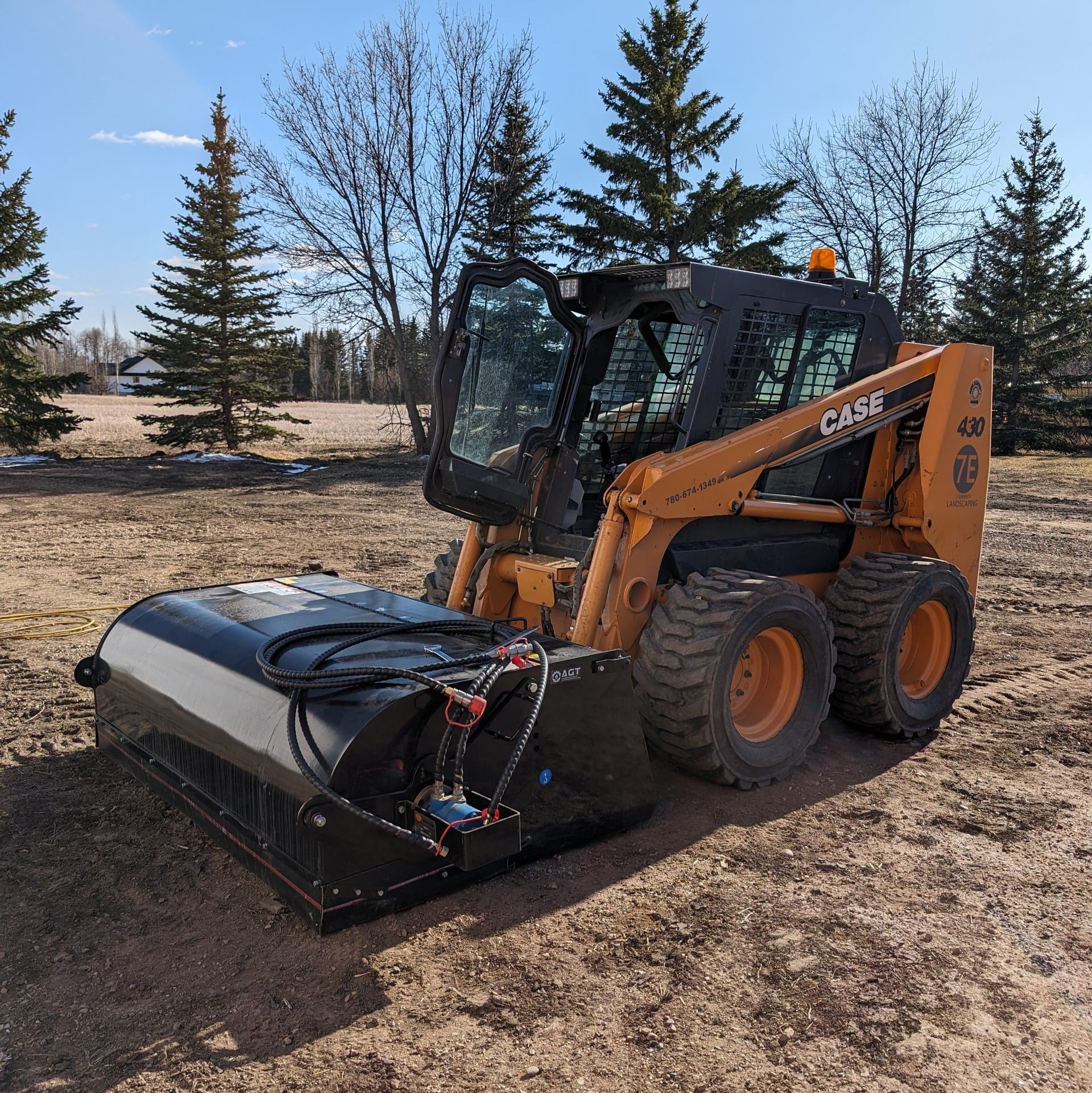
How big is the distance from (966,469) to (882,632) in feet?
4.63

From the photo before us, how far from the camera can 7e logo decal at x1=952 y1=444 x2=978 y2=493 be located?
5965 millimetres

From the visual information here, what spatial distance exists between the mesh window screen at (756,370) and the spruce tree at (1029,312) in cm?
2522

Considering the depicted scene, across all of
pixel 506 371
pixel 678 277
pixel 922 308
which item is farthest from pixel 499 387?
pixel 922 308

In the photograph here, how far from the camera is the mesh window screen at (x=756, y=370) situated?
507cm

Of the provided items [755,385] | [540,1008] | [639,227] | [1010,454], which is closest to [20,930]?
[540,1008]

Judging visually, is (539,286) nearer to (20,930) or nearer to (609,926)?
(609,926)

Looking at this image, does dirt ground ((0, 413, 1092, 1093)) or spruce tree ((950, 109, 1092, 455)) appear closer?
A: dirt ground ((0, 413, 1092, 1093))

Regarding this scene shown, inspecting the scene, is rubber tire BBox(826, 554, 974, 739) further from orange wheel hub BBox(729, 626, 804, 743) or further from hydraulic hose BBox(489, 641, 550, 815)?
hydraulic hose BBox(489, 641, 550, 815)

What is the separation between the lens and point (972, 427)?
600 cm

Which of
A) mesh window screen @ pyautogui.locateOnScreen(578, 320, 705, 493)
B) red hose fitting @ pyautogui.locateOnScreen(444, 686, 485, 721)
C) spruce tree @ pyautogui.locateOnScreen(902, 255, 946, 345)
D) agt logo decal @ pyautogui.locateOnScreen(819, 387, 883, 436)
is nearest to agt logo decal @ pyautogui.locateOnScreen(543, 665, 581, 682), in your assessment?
red hose fitting @ pyautogui.locateOnScreen(444, 686, 485, 721)

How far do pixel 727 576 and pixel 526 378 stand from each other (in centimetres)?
157

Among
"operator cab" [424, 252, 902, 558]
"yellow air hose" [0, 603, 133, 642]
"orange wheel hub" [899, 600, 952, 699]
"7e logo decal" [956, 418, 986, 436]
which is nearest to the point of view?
"operator cab" [424, 252, 902, 558]

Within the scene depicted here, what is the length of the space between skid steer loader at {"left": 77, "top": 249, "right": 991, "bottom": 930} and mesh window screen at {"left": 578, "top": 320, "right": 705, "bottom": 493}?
0.02 metres

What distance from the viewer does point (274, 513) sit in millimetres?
14547
